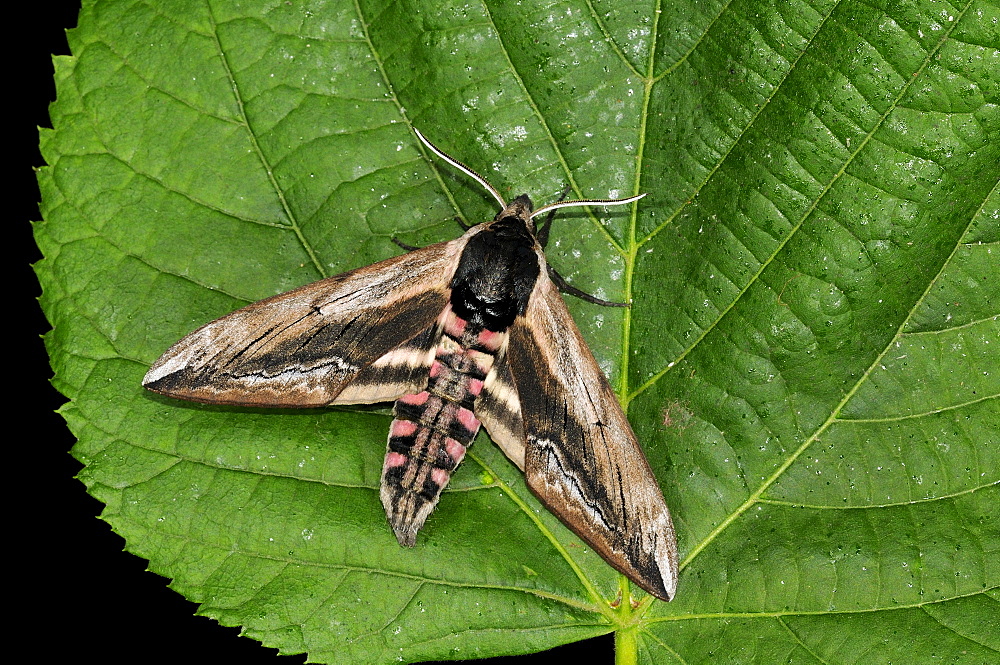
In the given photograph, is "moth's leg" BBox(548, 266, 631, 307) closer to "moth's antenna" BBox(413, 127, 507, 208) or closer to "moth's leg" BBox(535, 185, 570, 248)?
"moth's leg" BBox(535, 185, 570, 248)

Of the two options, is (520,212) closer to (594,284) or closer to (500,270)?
(500,270)

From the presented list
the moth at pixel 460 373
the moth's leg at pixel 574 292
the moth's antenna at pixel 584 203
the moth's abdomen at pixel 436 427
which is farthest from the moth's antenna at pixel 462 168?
the moth's abdomen at pixel 436 427

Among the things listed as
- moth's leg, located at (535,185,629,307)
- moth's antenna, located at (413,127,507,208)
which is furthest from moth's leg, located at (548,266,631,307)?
moth's antenna, located at (413,127,507,208)

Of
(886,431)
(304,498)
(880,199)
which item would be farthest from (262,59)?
(886,431)

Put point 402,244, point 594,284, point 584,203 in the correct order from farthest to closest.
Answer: point 402,244 < point 594,284 < point 584,203

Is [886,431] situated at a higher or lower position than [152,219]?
lower

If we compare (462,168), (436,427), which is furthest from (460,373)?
(462,168)

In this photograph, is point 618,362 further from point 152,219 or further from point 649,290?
point 152,219
